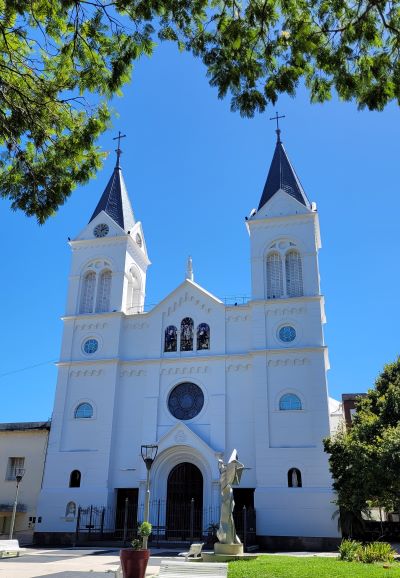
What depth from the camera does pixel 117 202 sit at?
36.8 meters

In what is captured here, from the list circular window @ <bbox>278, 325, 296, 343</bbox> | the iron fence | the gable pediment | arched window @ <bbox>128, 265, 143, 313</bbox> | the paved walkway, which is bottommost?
the paved walkway

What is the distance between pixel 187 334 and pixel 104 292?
6.54 m

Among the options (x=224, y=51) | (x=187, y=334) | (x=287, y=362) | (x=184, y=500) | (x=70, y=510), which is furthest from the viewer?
(x=187, y=334)

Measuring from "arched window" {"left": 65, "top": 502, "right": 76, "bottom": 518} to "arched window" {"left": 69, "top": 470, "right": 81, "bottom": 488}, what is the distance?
100 centimetres

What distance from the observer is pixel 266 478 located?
85.4 ft

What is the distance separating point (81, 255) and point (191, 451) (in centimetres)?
1494

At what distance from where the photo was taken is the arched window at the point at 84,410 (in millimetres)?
30312

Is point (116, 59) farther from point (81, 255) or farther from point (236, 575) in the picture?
point (81, 255)

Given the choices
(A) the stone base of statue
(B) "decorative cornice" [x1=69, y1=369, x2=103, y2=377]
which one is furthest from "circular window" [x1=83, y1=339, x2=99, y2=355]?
(A) the stone base of statue

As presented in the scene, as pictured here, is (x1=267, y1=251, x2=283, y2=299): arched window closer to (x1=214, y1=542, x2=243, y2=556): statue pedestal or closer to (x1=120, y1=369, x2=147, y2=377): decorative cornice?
(x1=120, y1=369, x2=147, y2=377): decorative cornice

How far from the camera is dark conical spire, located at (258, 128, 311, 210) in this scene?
33031 mm

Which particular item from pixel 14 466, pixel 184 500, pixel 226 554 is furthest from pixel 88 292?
pixel 226 554

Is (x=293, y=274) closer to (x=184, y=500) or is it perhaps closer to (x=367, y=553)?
(x=184, y=500)

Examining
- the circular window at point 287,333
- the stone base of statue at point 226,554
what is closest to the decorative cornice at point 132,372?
the circular window at point 287,333
